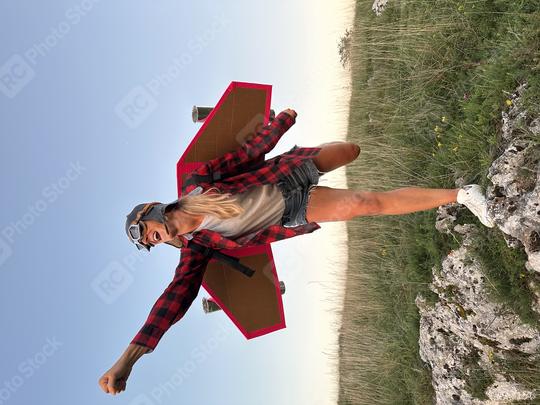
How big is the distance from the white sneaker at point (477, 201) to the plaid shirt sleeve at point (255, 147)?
1235 mm

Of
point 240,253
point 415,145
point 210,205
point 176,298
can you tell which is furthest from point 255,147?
point 415,145

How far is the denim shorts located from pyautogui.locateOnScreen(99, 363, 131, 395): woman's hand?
1306mm

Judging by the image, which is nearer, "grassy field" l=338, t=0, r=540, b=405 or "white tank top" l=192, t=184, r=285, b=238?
"white tank top" l=192, t=184, r=285, b=238

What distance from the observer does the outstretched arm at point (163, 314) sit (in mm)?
2546

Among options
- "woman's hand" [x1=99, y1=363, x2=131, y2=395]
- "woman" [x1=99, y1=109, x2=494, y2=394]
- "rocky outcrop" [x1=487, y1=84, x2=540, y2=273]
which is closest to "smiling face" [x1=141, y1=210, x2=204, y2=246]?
"woman" [x1=99, y1=109, x2=494, y2=394]

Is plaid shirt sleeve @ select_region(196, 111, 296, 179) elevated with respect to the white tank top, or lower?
elevated

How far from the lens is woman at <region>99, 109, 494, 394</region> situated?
282 centimetres

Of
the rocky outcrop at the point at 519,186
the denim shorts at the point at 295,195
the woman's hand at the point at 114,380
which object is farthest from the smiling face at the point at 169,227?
the rocky outcrop at the point at 519,186

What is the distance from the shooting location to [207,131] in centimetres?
315

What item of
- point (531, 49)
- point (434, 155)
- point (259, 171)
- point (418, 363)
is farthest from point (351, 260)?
point (531, 49)

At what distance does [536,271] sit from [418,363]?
1.72 meters

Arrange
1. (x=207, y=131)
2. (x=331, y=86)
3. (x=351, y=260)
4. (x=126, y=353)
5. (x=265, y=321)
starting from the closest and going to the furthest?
(x=126, y=353) < (x=207, y=131) < (x=265, y=321) < (x=351, y=260) < (x=331, y=86)

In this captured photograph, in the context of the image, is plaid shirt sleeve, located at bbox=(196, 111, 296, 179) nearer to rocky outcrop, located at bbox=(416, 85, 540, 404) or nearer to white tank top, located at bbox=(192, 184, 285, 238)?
white tank top, located at bbox=(192, 184, 285, 238)

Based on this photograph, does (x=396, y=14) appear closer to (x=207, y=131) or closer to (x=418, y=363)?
(x=207, y=131)
